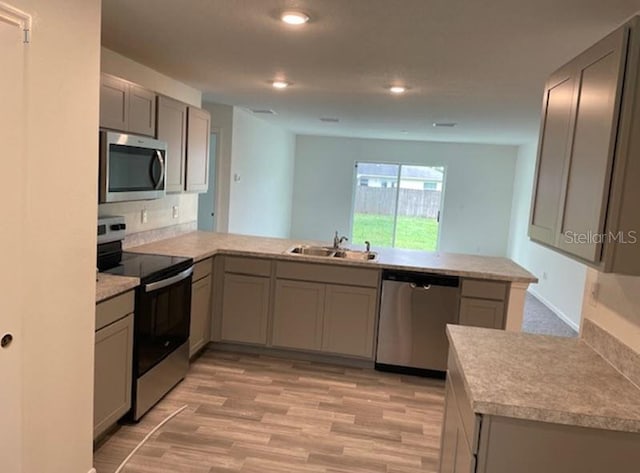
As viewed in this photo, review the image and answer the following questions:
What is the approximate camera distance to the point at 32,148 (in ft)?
5.43

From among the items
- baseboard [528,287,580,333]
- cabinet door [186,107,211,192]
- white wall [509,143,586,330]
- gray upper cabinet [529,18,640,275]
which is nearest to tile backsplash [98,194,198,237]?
cabinet door [186,107,211,192]

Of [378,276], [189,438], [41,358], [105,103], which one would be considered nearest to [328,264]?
[378,276]

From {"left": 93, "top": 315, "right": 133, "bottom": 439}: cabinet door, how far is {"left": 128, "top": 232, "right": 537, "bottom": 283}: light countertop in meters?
0.98

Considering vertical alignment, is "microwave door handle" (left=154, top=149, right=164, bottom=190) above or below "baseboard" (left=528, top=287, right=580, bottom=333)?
above

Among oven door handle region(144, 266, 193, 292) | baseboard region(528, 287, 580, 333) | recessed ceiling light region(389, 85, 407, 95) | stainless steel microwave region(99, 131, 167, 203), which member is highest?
recessed ceiling light region(389, 85, 407, 95)

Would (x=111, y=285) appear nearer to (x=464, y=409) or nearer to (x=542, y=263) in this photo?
(x=464, y=409)

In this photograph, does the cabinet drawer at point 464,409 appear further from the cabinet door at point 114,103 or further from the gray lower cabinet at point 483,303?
the cabinet door at point 114,103

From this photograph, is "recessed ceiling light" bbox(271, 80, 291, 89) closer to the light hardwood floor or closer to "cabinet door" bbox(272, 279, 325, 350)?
"cabinet door" bbox(272, 279, 325, 350)

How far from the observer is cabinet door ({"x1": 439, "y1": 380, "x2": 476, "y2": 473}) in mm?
1559

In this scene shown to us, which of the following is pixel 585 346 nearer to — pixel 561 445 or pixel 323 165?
pixel 561 445

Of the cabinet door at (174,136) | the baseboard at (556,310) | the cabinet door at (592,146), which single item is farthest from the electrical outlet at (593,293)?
the baseboard at (556,310)

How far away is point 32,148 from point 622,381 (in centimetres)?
221

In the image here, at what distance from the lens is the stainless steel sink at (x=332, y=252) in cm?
402

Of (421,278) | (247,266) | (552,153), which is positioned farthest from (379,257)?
(552,153)
